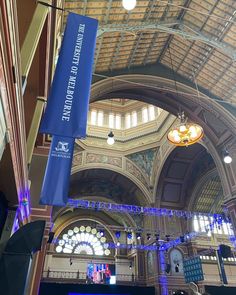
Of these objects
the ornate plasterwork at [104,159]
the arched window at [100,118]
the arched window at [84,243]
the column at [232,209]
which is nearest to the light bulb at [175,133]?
the column at [232,209]

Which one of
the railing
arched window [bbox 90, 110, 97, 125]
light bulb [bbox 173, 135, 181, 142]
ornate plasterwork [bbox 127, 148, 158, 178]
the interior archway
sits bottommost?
the railing

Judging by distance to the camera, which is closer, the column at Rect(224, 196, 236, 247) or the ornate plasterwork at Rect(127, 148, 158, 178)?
the column at Rect(224, 196, 236, 247)

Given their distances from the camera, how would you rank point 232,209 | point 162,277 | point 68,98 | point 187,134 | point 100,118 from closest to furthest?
point 68,98
point 187,134
point 232,209
point 162,277
point 100,118

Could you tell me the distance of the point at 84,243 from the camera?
23.3 m

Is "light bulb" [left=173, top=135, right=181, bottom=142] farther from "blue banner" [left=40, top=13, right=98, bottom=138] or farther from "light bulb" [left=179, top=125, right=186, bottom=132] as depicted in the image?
"blue banner" [left=40, top=13, right=98, bottom=138]

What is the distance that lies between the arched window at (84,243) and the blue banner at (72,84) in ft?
67.4

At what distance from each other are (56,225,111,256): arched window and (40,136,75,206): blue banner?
18.8m

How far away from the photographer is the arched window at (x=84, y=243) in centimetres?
2281

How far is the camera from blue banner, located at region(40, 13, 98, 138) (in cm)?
392

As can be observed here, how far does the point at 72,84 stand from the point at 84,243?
21216 millimetres

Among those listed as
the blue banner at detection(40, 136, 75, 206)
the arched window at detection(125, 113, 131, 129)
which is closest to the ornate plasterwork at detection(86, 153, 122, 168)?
the arched window at detection(125, 113, 131, 129)

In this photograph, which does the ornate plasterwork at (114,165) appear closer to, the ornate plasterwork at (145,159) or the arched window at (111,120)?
the ornate plasterwork at (145,159)

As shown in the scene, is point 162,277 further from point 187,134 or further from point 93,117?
point 93,117

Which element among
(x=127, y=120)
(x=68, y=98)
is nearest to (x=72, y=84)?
(x=68, y=98)
